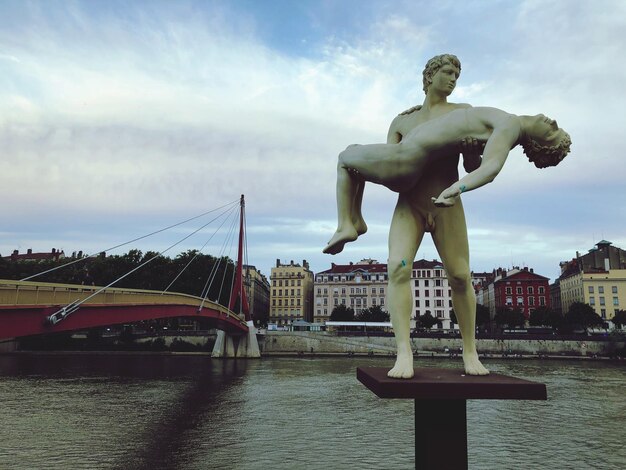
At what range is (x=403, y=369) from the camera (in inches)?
172

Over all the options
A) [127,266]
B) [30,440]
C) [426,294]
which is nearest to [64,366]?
[127,266]

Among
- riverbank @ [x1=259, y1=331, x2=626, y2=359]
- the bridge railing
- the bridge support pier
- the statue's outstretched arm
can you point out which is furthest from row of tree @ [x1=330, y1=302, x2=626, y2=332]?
the statue's outstretched arm

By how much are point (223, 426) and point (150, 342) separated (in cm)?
3874

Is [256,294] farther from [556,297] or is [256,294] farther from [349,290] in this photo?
[556,297]

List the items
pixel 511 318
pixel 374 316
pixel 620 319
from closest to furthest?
pixel 620 319, pixel 511 318, pixel 374 316

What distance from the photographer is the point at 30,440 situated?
13.6 meters

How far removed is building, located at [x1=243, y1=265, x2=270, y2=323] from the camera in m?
87.7

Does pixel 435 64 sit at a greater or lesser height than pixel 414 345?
greater

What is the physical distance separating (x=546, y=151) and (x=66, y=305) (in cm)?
1385

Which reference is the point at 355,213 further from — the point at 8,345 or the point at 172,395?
the point at 8,345

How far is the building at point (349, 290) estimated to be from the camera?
8231cm

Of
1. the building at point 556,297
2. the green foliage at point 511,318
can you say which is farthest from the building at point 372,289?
the building at point 556,297

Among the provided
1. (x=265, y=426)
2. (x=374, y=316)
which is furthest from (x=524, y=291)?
(x=265, y=426)

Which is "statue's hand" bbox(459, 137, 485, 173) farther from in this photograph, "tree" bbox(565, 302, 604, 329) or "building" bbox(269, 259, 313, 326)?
"building" bbox(269, 259, 313, 326)
